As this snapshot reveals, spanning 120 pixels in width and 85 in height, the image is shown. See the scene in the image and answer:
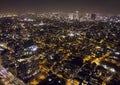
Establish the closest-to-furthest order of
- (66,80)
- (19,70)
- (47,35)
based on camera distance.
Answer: (66,80) < (19,70) < (47,35)

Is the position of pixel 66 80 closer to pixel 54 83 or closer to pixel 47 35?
pixel 54 83

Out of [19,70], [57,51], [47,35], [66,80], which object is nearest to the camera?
[66,80]

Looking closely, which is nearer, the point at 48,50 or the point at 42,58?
the point at 42,58

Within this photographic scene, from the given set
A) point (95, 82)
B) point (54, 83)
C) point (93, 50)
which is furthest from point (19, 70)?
point (93, 50)

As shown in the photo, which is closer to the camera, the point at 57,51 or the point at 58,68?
the point at 58,68

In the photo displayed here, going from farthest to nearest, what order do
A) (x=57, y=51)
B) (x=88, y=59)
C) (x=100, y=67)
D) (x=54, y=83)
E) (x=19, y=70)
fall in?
1. (x=57, y=51)
2. (x=88, y=59)
3. (x=100, y=67)
4. (x=19, y=70)
5. (x=54, y=83)

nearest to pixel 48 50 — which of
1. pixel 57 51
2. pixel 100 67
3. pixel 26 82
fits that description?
pixel 57 51

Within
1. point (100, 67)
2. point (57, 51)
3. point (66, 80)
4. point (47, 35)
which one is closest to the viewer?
point (66, 80)

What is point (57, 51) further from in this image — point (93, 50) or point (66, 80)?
point (66, 80)
